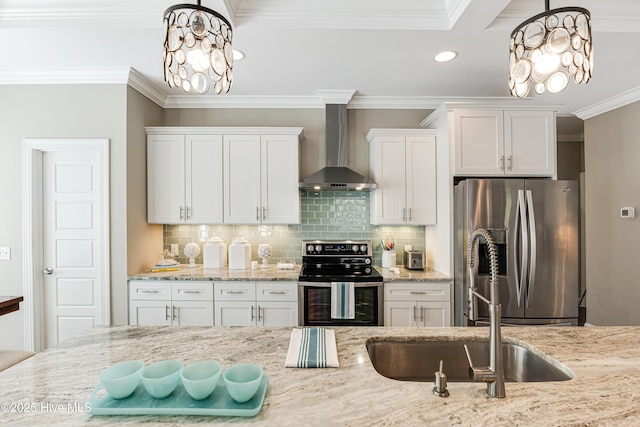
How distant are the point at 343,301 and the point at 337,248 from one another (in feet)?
2.20

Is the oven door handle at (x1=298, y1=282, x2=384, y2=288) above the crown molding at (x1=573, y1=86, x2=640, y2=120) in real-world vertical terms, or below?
below

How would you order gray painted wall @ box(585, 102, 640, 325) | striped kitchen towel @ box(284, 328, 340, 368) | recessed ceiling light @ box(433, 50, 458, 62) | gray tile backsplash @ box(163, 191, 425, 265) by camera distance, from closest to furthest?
striped kitchen towel @ box(284, 328, 340, 368) < recessed ceiling light @ box(433, 50, 458, 62) < gray painted wall @ box(585, 102, 640, 325) < gray tile backsplash @ box(163, 191, 425, 265)

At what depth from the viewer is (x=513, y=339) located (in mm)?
1480

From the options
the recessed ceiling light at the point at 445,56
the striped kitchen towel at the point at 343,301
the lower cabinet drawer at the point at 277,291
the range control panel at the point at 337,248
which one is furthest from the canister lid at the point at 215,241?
the recessed ceiling light at the point at 445,56

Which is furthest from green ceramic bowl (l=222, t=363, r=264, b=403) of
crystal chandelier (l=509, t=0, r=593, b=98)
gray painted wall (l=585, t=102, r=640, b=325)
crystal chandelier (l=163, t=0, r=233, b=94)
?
gray painted wall (l=585, t=102, r=640, b=325)

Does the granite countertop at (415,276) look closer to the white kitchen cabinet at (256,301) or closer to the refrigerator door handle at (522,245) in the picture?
the refrigerator door handle at (522,245)

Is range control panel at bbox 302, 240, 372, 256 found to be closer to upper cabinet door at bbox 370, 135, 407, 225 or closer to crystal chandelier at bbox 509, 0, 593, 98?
upper cabinet door at bbox 370, 135, 407, 225

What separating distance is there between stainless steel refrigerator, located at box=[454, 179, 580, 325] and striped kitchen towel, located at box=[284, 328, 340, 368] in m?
1.77

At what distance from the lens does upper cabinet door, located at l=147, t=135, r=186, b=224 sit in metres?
3.32

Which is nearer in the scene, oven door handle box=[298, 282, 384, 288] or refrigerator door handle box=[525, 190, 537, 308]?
refrigerator door handle box=[525, 190, 537, 308]

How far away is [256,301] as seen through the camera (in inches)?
119

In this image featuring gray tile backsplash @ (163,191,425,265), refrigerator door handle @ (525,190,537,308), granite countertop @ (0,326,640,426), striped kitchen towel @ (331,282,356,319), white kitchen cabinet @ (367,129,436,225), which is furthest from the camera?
gray tile backsplash @ (163,191,425,265)

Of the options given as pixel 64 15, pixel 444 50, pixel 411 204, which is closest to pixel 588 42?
pixel 444 50

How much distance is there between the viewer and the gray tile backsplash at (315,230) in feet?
12.0
